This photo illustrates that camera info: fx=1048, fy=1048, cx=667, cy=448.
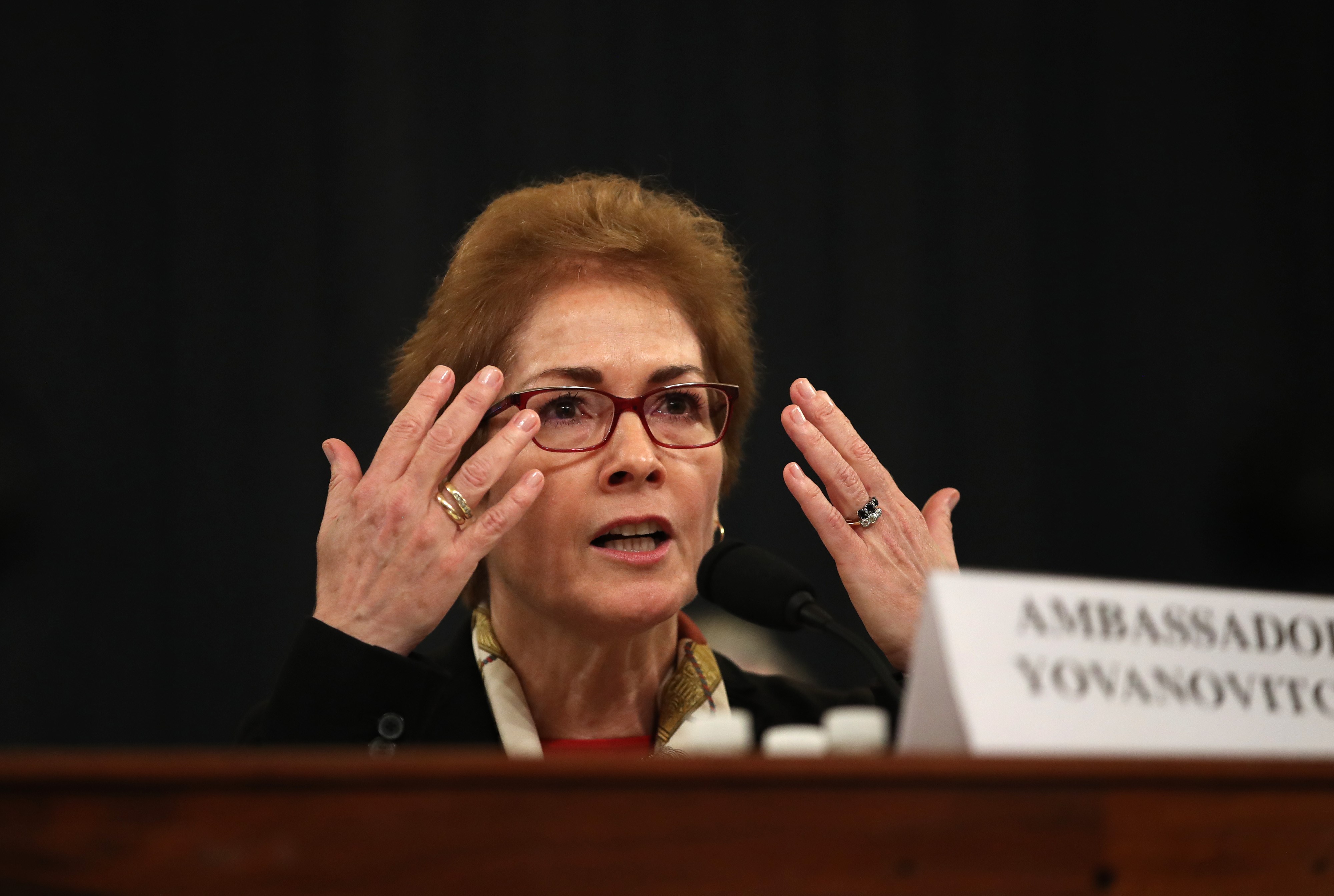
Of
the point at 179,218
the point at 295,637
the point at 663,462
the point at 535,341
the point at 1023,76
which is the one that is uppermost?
the point at 1023,76

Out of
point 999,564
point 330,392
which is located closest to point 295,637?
point 330,392

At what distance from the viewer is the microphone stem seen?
3.69ft

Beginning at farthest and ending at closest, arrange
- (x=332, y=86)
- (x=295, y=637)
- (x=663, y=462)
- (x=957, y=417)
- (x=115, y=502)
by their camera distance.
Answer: (x=957, y=417) < (x=332, y=86) < (x=115, y=502) < (x=663, y=462) < (x=295, y=637)

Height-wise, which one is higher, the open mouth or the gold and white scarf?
the open mouth

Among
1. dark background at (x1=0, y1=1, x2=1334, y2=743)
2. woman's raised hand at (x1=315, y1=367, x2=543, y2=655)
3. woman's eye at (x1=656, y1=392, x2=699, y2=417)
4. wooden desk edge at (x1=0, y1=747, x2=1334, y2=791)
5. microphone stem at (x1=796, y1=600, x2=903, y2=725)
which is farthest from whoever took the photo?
dark background at (x1=0, y1=1, x2=1334, y2=743)

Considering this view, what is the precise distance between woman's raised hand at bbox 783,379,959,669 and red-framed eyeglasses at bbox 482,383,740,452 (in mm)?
153

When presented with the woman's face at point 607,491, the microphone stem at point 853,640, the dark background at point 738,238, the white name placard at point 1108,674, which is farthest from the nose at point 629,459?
the dark background at point 738,238

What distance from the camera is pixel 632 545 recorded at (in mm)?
1431

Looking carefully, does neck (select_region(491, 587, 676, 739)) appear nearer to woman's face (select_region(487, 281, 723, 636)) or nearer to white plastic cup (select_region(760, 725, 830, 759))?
woman's face (select_region(487, 281, 723, 636))

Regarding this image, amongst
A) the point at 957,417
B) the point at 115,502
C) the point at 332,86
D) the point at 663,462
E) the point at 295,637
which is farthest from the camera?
the point at 957,417

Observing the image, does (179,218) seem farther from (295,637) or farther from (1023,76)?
(1023,76)

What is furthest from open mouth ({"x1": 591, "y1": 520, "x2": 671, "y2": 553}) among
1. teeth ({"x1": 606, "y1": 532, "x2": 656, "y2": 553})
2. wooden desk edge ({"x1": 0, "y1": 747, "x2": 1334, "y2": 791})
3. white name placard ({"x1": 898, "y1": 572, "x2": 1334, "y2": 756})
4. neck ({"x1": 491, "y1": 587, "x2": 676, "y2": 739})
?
wooden desk edge ({"x1": 0, "y1": 747, "x2": 1334, "y2": 791})

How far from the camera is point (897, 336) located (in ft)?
8.60

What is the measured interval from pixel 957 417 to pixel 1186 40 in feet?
3.88
